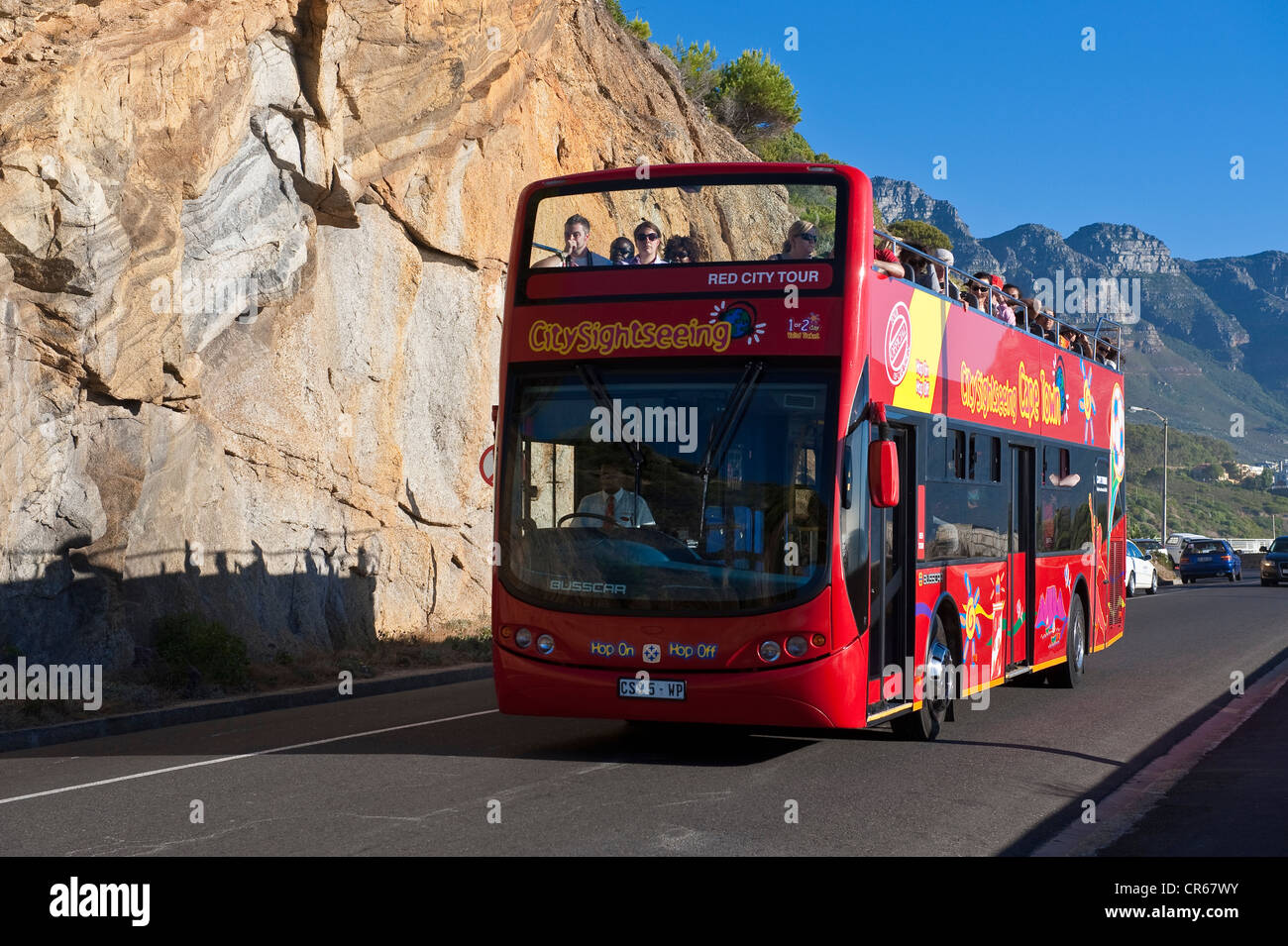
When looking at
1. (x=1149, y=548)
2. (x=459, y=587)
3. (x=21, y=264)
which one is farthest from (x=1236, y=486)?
(x=21, y=264)

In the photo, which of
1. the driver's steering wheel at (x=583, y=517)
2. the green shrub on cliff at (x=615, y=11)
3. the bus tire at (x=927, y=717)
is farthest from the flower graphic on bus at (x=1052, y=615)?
the green shrub on cliff at (x=615, y=11)

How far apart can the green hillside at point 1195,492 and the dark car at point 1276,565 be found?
6055 cm

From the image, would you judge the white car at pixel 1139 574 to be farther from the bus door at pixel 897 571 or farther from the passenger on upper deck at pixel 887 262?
the passenger on upper deck at pixel 887 262

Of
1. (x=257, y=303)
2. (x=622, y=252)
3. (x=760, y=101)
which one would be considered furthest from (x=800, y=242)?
(x=760, y=101)

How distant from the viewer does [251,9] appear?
19.3 m

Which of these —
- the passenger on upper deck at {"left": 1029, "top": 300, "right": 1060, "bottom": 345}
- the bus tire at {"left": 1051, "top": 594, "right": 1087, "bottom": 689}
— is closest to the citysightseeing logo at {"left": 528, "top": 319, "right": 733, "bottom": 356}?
the passenger on upper deck at {"left": 1029, "top": 300, "right": 1060, "bottom": 345}

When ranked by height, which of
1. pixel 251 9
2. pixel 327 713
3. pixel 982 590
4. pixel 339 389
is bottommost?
pixel 327 713

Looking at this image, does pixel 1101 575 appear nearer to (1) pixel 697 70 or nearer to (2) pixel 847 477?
(2) pixel 847 477

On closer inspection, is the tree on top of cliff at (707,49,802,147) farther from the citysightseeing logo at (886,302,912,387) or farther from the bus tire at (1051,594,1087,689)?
the citysightseeing logo at (886,302,912,387)

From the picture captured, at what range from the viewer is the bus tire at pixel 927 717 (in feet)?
38.8

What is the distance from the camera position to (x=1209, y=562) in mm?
53562
